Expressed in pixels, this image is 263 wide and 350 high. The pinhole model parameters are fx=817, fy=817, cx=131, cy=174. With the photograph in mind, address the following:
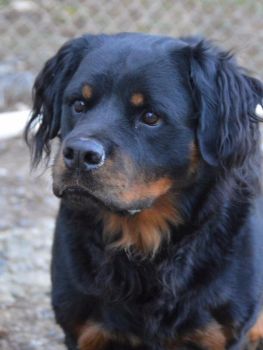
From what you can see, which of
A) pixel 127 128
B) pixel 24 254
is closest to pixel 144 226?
pixel 127 128

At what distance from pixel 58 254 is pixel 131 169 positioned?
0.73 metres

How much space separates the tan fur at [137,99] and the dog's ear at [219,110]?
0.76 ft

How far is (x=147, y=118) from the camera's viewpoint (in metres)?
3.03

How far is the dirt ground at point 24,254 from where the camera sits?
4.12 metres

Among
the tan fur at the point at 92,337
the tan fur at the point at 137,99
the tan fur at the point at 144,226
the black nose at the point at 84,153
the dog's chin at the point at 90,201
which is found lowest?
the tan fur at the point at 92,337

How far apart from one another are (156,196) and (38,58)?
3615 mm

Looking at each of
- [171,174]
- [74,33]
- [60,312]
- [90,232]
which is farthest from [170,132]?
[74,33]

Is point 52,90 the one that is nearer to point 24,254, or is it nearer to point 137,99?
point 137,99

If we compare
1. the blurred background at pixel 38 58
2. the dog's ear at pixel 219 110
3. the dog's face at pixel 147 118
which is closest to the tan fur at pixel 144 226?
the dog's face at pixel 147 118

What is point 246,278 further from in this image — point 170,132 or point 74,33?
point 74,33

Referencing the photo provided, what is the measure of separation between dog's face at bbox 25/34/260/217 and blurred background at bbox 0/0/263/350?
1.49 metres

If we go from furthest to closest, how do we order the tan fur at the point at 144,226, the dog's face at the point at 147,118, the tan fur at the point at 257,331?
1. the tan fur at the point at 257,331
2. the tan fur at the point at 144,226
3. the dog's face at the point at 147,118

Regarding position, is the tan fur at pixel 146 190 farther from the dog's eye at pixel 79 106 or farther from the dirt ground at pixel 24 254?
the dirt ground at pixel 24 254

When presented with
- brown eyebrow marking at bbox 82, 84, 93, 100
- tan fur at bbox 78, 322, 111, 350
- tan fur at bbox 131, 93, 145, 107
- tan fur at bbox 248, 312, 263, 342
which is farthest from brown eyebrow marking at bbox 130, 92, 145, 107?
tan fur at bbox 248, 312, 263, 342
